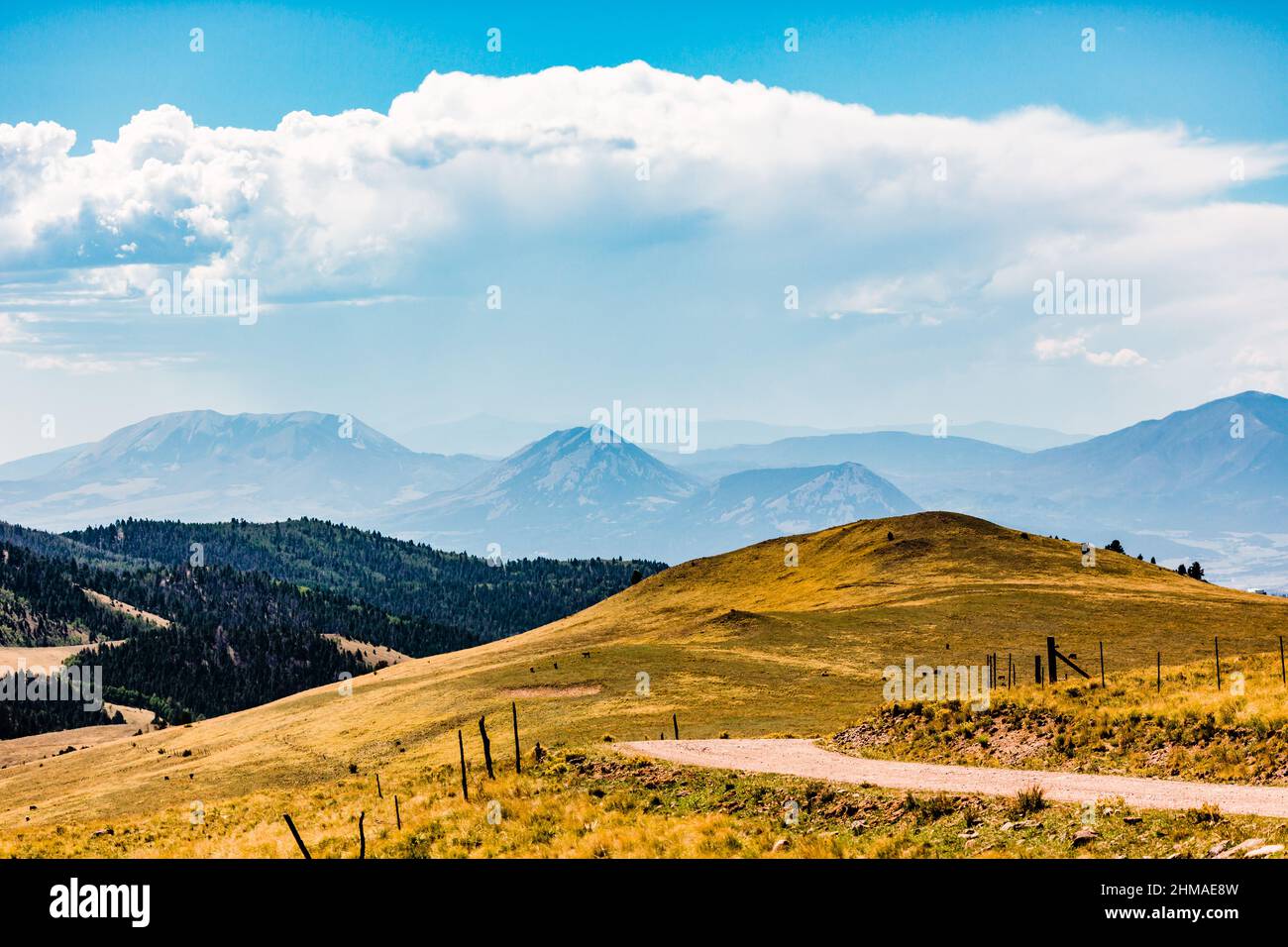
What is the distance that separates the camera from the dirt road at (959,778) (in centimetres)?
2647

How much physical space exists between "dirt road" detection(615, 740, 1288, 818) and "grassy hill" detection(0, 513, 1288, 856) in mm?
10995

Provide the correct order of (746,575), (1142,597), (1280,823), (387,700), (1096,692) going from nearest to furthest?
(1280,823)
(1096,692)
(387,700)
(1142,597)
(746,575)

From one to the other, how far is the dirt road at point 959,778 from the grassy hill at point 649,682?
11.0 metres

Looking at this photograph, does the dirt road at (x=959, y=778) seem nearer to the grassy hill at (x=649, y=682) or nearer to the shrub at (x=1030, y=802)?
the shrub at (x=1030, y=802)

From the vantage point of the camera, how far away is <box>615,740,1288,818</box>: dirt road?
26.5 metres

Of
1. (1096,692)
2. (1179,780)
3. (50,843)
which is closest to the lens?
(1179,780)

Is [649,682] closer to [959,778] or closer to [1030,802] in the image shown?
[959,778]

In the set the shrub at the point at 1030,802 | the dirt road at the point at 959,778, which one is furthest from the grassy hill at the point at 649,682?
the shrub at the point at 1030,802
